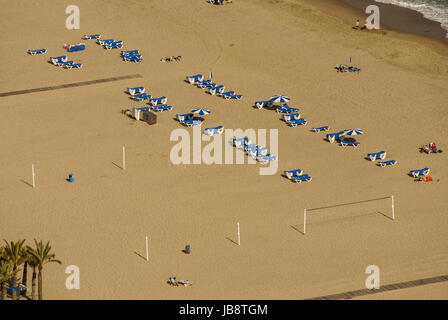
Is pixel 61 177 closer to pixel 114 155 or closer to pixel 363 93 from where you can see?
pixel 114 155

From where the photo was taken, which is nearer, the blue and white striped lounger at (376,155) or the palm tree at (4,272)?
the palm tree at (4,272)

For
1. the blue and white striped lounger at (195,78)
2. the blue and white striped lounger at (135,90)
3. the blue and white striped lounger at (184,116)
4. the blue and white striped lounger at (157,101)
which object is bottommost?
the blue and white striped lounger at (184,116)

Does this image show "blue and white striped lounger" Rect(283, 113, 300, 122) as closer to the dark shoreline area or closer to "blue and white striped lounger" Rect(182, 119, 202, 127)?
"blue and white striped lounger" Rect(182, 119, 202, 127)

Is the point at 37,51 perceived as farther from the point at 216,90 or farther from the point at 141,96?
the point at 216,90

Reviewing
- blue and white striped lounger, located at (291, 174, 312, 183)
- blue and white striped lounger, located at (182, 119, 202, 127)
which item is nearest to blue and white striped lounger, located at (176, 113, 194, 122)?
blue and white striped lounger, located at (182, 119, 202, 127)

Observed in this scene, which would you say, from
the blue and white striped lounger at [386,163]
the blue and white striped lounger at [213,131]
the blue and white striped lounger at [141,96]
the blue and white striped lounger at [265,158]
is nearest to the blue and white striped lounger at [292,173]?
the blue and white striped lounger at [265,158]

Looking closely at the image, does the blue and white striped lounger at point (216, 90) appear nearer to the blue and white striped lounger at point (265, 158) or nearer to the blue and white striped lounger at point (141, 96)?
the blue and white striped lounger at point (141, 96)
